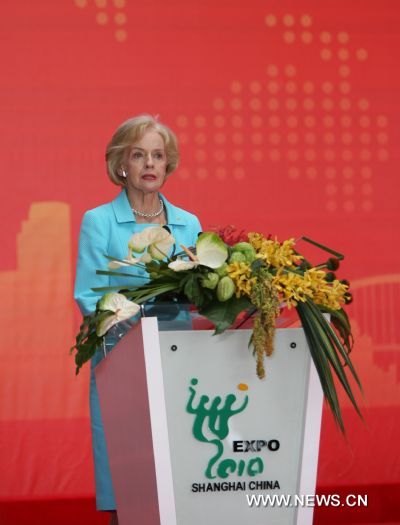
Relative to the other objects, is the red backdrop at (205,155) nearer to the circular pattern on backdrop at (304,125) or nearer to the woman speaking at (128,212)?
the circular pattern on backdrop at (304,125)

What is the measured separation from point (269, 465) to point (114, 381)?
0.38m

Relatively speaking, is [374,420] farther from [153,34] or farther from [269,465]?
[269,465]

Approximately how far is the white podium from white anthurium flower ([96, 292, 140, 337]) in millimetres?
42

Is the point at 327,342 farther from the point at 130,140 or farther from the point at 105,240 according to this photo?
the point at 130,140

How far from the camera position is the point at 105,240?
276 cm

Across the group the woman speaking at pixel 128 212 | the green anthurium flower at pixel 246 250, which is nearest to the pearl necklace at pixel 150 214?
the woman speaking at pixel 128 212

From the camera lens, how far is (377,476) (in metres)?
4.43

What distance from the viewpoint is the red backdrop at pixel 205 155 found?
13.7 ft

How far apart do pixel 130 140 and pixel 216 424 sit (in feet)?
4.05

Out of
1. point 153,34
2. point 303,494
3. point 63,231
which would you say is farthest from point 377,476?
point 303,494

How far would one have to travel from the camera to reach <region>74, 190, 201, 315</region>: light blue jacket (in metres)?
2.67

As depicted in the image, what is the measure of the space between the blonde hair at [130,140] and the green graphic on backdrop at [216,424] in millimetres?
1204

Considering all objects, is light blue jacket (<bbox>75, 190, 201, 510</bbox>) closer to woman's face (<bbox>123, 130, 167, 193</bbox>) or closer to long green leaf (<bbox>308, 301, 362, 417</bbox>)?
woman's face (<bbox>123, 130, 167, 193</bbox>)

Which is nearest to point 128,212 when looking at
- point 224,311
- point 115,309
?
point 115,309
